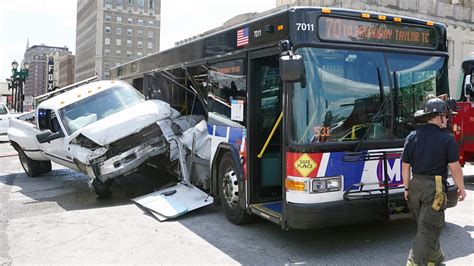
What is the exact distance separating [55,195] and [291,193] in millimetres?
5907

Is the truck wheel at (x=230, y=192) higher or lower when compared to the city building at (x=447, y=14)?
lower

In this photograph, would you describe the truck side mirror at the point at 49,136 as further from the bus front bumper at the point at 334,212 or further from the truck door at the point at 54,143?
the bus front bumper at the point at 334,212

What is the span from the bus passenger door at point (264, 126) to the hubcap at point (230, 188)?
1.38ft

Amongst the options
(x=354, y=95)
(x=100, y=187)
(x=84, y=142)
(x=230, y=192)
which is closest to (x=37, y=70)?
(x=84, y=142)

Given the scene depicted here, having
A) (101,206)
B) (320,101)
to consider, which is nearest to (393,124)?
(320,101)

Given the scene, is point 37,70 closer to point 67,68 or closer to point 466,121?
point 67,68

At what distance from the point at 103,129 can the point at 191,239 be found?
308 cm

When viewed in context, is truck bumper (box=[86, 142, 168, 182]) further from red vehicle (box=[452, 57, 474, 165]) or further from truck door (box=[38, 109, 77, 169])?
red vehicle (box=[452, 57, 474, 165])

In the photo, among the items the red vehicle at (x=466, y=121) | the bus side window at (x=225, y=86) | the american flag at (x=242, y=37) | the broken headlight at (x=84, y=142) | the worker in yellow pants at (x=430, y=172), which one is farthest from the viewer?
the red vehicle at (x=466, y=121)

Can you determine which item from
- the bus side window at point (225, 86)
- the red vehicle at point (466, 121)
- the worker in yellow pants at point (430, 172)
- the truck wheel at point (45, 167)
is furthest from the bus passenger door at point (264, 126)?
the truck wheel at point (45, 167)

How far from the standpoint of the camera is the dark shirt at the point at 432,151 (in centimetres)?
414

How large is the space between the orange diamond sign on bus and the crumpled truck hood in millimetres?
4089

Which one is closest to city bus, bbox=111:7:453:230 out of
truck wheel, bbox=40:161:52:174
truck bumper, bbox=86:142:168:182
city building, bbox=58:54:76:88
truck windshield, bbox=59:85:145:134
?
truck bumper, bbox=86:142:168:182

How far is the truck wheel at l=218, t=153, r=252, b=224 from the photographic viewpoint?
6367mm
